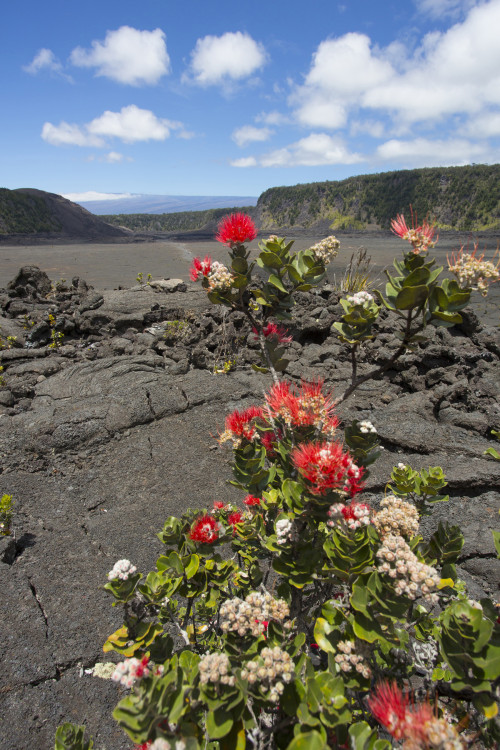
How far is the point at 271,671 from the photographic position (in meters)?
0.94

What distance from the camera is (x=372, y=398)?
510 centimetres

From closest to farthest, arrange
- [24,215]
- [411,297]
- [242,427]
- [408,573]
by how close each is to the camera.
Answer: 1. [408,573]
2. [411,297]
3. [242,427]
4. [24,215]

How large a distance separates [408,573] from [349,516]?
0.22 metres

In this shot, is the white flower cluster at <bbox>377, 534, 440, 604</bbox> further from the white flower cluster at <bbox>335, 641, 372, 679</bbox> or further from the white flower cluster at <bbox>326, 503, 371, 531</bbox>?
the white flower cluster at <bbox>335, 641, 372, 679</bbox>

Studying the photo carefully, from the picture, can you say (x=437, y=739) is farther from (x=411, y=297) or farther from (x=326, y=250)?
(x=326, y=250)

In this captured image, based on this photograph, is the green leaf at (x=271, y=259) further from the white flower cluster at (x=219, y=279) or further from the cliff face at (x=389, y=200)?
the cliff face at (x=389, y=200)

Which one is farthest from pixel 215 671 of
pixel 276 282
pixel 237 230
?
pixel 237 230

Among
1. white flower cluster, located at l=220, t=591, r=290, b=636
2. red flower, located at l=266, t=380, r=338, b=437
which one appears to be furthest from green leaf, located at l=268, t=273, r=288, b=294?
white flower cluster, located at l=220, t=591, r=290, b=636

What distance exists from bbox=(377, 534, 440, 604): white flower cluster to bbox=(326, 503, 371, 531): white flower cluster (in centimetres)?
10

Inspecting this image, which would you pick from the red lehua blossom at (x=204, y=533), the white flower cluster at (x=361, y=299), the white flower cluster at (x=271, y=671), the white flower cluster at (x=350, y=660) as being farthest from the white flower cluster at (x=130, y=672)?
the white flower cluster at (x=361, y=299)

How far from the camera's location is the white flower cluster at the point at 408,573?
101 centimetres

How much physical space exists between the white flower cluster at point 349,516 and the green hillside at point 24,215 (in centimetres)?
5252

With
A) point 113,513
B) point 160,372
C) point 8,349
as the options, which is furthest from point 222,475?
point 8,349

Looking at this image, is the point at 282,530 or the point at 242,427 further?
the point at 242,427
